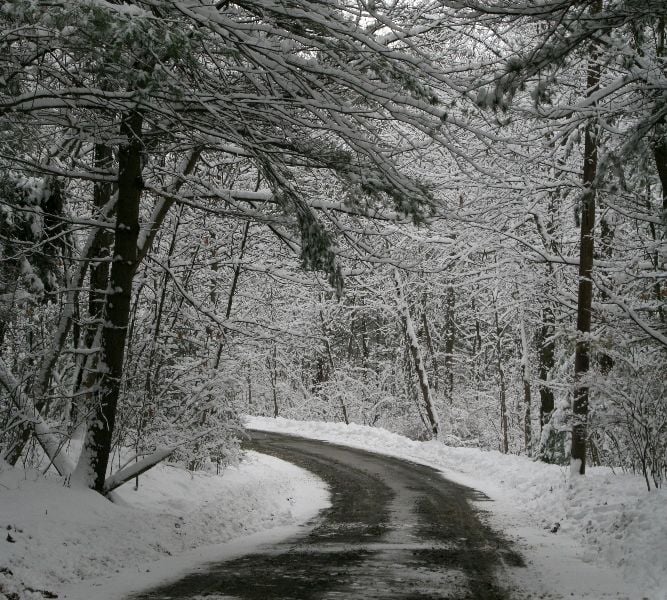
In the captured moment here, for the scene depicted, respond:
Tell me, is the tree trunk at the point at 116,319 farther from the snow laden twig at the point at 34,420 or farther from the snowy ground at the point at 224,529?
the snowy ground at the point at 224,529

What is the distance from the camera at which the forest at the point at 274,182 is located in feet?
19.3

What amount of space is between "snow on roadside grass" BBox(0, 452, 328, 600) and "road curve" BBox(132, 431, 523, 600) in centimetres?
89

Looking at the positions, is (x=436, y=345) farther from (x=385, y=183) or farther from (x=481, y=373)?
(x=385, y=183)

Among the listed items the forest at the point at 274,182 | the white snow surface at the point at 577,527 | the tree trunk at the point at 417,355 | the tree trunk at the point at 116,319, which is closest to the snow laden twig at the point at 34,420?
the forest at the point at 274,182

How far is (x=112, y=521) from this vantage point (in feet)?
25.0

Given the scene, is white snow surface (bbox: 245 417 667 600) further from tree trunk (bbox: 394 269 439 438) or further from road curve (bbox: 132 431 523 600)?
tree trunk (bbox: 394 269 439 438)

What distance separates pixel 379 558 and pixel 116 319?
4.45 metres

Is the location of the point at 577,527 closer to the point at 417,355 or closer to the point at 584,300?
the point at 584,300

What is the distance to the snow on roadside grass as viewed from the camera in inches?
240

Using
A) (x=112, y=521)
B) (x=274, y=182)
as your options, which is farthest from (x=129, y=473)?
(x=274, y=182)

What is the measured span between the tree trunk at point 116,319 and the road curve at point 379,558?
2.16 m

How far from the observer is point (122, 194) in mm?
8523

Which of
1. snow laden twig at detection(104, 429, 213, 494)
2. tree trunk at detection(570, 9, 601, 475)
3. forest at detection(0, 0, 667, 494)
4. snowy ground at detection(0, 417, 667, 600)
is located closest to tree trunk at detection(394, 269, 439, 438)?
forest at detection(0, 0, 667, 494)

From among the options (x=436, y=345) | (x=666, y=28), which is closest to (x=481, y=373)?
(x=436, y=345)
